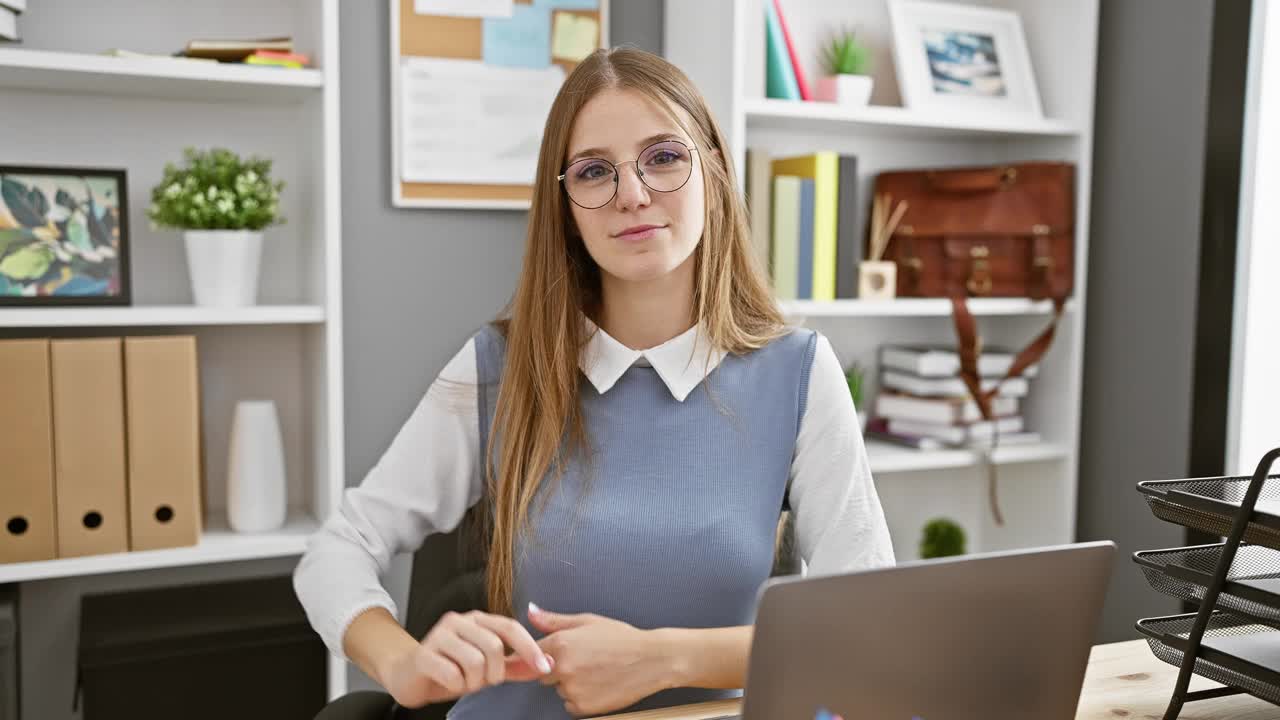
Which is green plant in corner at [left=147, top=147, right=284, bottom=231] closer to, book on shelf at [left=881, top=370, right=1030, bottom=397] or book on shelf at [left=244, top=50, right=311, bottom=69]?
book on shelf at [left=244, top=50, right=311, bottom=69]

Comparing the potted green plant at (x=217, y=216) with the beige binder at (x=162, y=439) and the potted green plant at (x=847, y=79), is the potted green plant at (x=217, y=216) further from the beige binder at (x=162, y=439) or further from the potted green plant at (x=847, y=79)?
the potted green plant at (x=847, y=79)

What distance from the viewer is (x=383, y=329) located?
2410 millimetres

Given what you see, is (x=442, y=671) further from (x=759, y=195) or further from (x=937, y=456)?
(x=937, y=456)

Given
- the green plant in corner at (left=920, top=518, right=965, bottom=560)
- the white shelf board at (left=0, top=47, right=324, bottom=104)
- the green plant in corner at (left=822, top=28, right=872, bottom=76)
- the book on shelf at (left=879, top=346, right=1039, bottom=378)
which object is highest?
the green plant in corner at (left=822, top=28, right=872, bottom=76)

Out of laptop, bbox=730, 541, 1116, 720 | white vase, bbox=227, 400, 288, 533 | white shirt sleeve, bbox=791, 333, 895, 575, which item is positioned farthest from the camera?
white vase, bbox=227, 400, 288, 533

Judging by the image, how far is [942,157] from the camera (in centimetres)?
289

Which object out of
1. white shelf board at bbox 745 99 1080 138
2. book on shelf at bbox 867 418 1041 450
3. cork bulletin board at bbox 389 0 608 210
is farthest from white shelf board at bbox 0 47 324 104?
book on shelf at bbox 867 418 1041 450

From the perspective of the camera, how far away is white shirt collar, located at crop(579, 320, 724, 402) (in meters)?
1.43

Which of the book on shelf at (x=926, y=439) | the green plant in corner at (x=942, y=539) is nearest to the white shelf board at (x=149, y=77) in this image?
the book on shelf at (x=926, y=439)

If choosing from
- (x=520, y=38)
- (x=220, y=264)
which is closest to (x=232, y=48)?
(x=220, y=264)

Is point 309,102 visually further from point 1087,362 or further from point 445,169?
point 1087,362

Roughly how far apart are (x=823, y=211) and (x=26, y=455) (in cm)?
162

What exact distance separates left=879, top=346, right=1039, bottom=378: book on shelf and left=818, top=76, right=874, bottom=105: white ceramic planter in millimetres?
610

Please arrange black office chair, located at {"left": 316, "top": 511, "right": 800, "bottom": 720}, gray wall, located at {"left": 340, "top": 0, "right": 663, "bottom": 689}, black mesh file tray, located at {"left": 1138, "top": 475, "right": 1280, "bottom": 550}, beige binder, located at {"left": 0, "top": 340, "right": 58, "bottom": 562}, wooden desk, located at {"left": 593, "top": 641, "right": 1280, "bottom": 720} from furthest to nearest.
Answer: gray wall, located at {"left": 340, "top": 0, "right": 663, "bottom": 689} < beige binder, located at {"left": 0, "top": 340, "right": 58, "bottom": 562} < black office chair, located at {"left": 316, "top": 511, "right": 800, "bottom": 720} < wooden desk, located at {"left": 593, "top": 641, "right": 1280, "bottom": 720} < black mesh file tray, located at {"left": 1138, "top": 475, "right": 1280, "bottom": 550}
